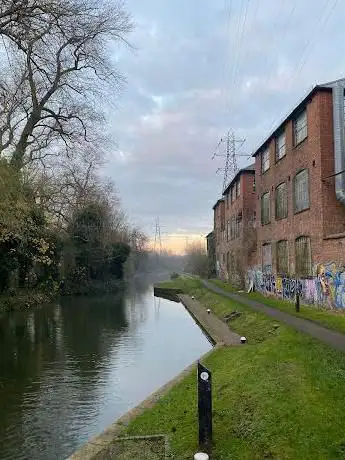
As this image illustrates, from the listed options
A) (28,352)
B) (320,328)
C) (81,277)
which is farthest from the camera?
(81,277)

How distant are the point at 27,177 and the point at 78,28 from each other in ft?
40.3

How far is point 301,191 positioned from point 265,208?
7.82 m

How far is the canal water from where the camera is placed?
9.24 metres

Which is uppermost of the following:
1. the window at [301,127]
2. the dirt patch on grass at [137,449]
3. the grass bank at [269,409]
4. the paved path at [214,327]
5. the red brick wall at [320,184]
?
the window at [301,127]

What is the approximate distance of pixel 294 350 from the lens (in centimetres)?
1102

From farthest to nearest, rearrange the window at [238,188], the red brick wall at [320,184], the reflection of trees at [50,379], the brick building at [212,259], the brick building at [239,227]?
the brick building at [212,259]
the window at [238,188]
the brick building at [239,227]
the red brick wall at [320,184]
the reflection of trees at [50,379]

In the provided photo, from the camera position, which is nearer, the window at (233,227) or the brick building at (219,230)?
the window at (233,227)

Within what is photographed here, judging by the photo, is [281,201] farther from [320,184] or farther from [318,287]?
[318,287]

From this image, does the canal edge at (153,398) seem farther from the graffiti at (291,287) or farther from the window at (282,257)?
the window at (282,257)

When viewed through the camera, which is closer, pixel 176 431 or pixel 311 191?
pixel 176 431

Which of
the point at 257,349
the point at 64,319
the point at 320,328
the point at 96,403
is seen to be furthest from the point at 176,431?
the point at 64,319

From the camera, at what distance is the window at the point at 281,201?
2645 centimetres

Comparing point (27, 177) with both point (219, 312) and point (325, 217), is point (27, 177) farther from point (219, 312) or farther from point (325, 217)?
point (325, 217)

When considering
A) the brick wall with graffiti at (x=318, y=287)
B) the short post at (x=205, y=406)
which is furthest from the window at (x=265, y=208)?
the short post at (x=205, y=406)
